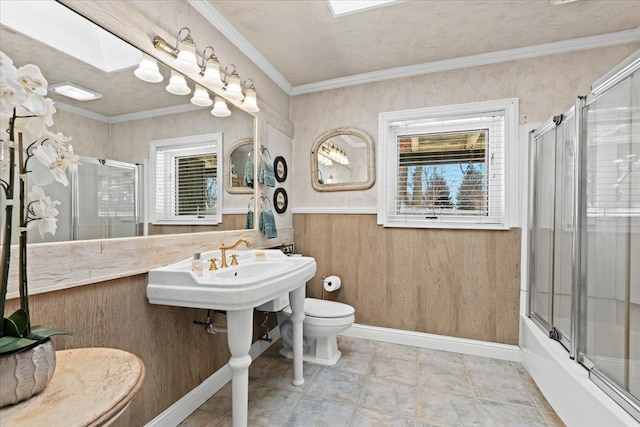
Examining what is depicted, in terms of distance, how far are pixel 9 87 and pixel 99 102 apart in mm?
646

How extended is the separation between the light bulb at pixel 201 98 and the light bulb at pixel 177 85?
7 centimetres

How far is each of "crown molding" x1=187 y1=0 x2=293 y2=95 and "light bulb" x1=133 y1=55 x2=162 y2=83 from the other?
1.73 feet

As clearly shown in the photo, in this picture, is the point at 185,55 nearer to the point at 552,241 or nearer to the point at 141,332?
the point at 141,332

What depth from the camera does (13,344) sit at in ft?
2.12

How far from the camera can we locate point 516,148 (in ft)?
7.31

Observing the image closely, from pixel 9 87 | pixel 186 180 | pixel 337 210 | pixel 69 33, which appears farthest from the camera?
pixel 337 210

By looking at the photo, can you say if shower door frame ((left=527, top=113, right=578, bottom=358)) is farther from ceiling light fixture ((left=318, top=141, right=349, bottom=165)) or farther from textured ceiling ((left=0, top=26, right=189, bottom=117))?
textured ceiling ((left=0, top=26, right=189, bottom=117))


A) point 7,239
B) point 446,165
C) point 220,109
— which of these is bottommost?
point 7,239

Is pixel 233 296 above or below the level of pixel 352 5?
Result: below

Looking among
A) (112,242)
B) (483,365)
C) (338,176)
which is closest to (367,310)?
(483,365)

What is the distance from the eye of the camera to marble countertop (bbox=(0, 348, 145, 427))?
0.60 metres

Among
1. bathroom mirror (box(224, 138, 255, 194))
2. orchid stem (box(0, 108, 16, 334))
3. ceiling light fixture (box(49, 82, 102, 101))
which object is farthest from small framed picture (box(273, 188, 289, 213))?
orchid stem (box(0, 108, 16, 334))

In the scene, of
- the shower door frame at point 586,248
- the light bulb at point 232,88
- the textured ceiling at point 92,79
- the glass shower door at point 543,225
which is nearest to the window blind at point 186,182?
the textured ceiling at point 92,79

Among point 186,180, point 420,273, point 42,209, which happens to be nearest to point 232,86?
point 186,180
